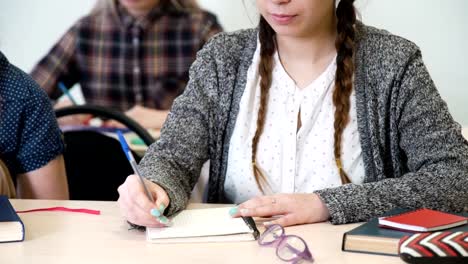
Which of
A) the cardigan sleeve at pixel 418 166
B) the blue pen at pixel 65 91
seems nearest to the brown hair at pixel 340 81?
the cardigan sleeve at pixel 418 166

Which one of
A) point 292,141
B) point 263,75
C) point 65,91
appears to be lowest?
point 65,91

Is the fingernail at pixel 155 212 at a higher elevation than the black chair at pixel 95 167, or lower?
higher

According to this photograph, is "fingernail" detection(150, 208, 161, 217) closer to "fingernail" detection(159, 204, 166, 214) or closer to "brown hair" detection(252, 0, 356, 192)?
"fingernail" detection(159, 204, 166, 214)

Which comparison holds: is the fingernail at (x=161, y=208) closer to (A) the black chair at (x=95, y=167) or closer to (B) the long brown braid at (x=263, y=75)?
(B) the long brown braid at (x=263, y=75)

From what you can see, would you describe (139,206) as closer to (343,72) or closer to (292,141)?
(292,141)

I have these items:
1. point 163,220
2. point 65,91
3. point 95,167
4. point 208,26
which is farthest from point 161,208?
point 65,91

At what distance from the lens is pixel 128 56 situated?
10.5 feet

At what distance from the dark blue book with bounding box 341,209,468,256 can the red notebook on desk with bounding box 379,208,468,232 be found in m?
0.01

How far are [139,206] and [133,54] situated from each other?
5.97 ft

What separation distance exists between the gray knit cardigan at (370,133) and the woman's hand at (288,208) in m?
0.02

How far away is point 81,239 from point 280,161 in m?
0.54

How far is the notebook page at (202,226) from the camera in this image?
1.44 metres

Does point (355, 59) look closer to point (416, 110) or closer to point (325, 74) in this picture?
point (325, 74)

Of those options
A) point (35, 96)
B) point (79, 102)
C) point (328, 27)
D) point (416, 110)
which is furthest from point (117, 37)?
point (416, 110)
